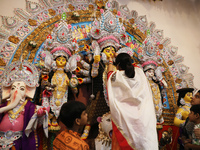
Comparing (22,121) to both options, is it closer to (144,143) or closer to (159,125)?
(144,143)

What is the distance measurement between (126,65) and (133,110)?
1.76 ft

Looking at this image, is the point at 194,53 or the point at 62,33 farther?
the point at 194,53

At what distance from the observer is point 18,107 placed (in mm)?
2557

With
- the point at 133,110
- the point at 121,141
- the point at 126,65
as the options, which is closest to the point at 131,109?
the point at 133,110

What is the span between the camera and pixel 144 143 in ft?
6.67

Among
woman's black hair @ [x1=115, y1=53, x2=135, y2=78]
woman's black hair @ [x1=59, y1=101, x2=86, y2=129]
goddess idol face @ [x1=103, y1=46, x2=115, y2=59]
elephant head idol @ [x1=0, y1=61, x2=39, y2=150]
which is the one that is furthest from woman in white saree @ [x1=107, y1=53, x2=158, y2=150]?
elephant head idol @ [x1=0, y1=61, x2=39, y2=150]

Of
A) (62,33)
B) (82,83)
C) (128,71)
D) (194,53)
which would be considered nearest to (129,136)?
(128,71)

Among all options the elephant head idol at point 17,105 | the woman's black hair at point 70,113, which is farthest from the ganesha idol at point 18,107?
the woman's black hair at point 70,113

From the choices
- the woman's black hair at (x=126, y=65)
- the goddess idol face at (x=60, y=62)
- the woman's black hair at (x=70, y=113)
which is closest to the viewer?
the woman's black hair at (x=70, y=113)

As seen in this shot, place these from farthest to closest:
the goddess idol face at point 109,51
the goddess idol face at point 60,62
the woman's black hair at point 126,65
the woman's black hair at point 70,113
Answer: the goddess idol face at point 109,51 < the goddess idol face at point 60,62 < the woman's black hair at point 126,65 < the woman's black hair at point 70,113

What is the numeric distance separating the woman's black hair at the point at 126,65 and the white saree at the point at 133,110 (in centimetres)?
9

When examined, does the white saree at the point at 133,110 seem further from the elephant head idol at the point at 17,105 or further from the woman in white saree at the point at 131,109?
the elephant head idol at the point at 17,105

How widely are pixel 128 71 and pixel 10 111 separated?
156cm

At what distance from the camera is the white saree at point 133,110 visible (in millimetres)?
2070
